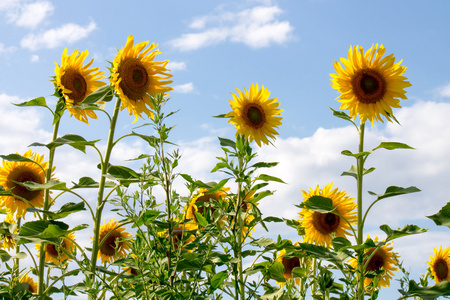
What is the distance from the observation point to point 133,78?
13.3 feet

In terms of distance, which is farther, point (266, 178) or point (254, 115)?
point (254, 115)

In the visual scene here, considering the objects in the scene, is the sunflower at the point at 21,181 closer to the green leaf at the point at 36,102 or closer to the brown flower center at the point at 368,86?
the green leaf at the point at 36,102

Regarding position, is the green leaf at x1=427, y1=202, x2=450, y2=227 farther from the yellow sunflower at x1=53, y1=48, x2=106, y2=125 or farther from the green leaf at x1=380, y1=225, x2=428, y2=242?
the yellow sunflower at x1=53, y1=48, x2=106, y2=125

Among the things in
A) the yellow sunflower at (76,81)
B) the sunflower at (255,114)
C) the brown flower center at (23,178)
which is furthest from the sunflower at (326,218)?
the brown flower center at (23,178)

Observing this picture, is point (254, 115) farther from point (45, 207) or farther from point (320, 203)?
point (45, 207)

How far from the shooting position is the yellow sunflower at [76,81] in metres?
4.26

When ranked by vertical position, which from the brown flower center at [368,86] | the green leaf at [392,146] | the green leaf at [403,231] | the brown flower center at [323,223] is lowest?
the green leaf at [403,231]

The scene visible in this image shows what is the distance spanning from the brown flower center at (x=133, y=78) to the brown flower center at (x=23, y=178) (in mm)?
1494

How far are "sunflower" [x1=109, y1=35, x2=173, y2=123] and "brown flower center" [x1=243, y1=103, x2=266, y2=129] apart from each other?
697 millimetres

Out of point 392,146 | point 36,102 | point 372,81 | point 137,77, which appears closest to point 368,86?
point 372,81

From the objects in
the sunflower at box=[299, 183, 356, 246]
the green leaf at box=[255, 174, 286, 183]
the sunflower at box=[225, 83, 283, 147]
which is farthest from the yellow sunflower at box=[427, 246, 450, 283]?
the green leaf at box=[255, 174, 286, 183]

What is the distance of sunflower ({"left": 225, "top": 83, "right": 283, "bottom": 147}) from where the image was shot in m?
4.24

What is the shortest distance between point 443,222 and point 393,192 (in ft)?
1.24

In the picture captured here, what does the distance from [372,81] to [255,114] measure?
3.34 feet
